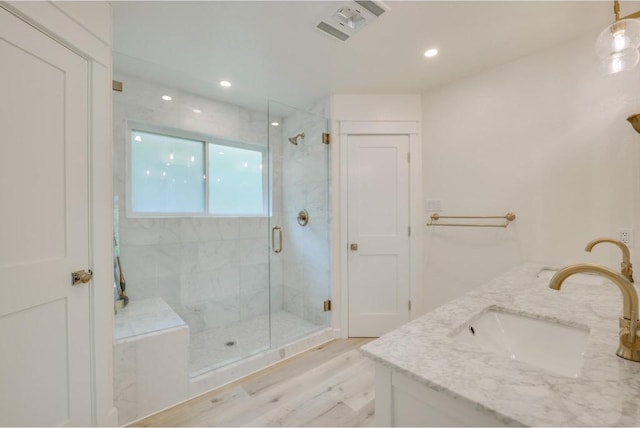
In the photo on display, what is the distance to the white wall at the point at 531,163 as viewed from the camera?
1745 mm

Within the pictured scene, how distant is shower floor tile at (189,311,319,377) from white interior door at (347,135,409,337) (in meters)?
0.59

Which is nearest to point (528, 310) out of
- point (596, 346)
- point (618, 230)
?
point (596, 346)

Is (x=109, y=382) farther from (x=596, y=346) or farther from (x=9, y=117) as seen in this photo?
(x=596, y=346)

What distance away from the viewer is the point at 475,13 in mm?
1621

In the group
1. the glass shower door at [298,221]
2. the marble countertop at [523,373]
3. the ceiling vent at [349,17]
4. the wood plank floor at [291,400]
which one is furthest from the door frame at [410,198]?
the marble countertop at [523,373]

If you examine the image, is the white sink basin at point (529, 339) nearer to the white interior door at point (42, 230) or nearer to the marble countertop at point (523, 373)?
the marble countertop at point (523, 373)

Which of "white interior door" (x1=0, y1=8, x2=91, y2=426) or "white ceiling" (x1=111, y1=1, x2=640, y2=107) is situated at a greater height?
"white ceiling" (x1=111, y1=1, x2=640, y2=107)

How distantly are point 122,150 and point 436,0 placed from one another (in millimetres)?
2534

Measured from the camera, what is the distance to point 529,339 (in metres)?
0.99

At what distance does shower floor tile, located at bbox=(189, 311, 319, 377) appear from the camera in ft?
7.11

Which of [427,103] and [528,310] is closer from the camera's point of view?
[528,310]

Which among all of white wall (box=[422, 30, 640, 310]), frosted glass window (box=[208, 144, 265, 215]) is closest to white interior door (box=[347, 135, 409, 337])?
white wall (box=[422, 30, 640, 310])

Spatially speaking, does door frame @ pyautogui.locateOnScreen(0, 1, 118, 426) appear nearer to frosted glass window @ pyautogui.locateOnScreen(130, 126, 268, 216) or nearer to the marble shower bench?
the marble shower bench

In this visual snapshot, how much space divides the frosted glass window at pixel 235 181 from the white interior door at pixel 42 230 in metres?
1.63
